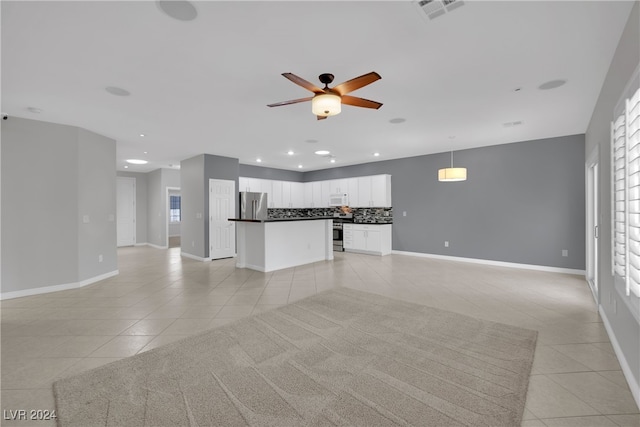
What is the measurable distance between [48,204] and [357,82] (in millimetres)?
5215

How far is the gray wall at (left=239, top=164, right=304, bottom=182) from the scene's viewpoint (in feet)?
28.7

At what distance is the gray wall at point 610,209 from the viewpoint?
195 cm

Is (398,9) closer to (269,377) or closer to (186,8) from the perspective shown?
(186,8)

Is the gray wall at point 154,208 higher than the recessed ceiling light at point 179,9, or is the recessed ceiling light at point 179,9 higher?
the recessed ceiling light at point 179,9

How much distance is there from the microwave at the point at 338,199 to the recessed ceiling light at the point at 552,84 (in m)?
5.84

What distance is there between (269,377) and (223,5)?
272cm

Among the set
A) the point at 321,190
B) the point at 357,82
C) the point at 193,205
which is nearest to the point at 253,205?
the point at 193,205

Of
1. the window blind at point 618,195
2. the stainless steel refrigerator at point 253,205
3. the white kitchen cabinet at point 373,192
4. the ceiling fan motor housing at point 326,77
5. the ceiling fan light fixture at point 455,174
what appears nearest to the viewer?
the window blind at point 618,195

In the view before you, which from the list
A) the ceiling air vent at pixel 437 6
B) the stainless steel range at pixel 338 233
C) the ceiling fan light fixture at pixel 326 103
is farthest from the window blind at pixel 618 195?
the stainless steel range at pixel 338 233

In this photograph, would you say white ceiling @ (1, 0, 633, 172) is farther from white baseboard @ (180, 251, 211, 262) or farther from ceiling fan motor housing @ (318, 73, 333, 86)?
white baseboard @ (180, 251, 211, 262)

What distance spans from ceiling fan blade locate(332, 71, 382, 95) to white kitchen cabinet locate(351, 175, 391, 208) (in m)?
5.57

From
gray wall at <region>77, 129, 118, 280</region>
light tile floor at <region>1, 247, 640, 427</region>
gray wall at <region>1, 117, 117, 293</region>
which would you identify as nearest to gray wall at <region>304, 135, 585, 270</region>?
light tile floor at <region>1, 247, 640, 427</region>

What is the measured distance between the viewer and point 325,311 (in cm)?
347

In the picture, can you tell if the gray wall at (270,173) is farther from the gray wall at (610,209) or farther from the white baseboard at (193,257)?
the gray wall at (610,209)
